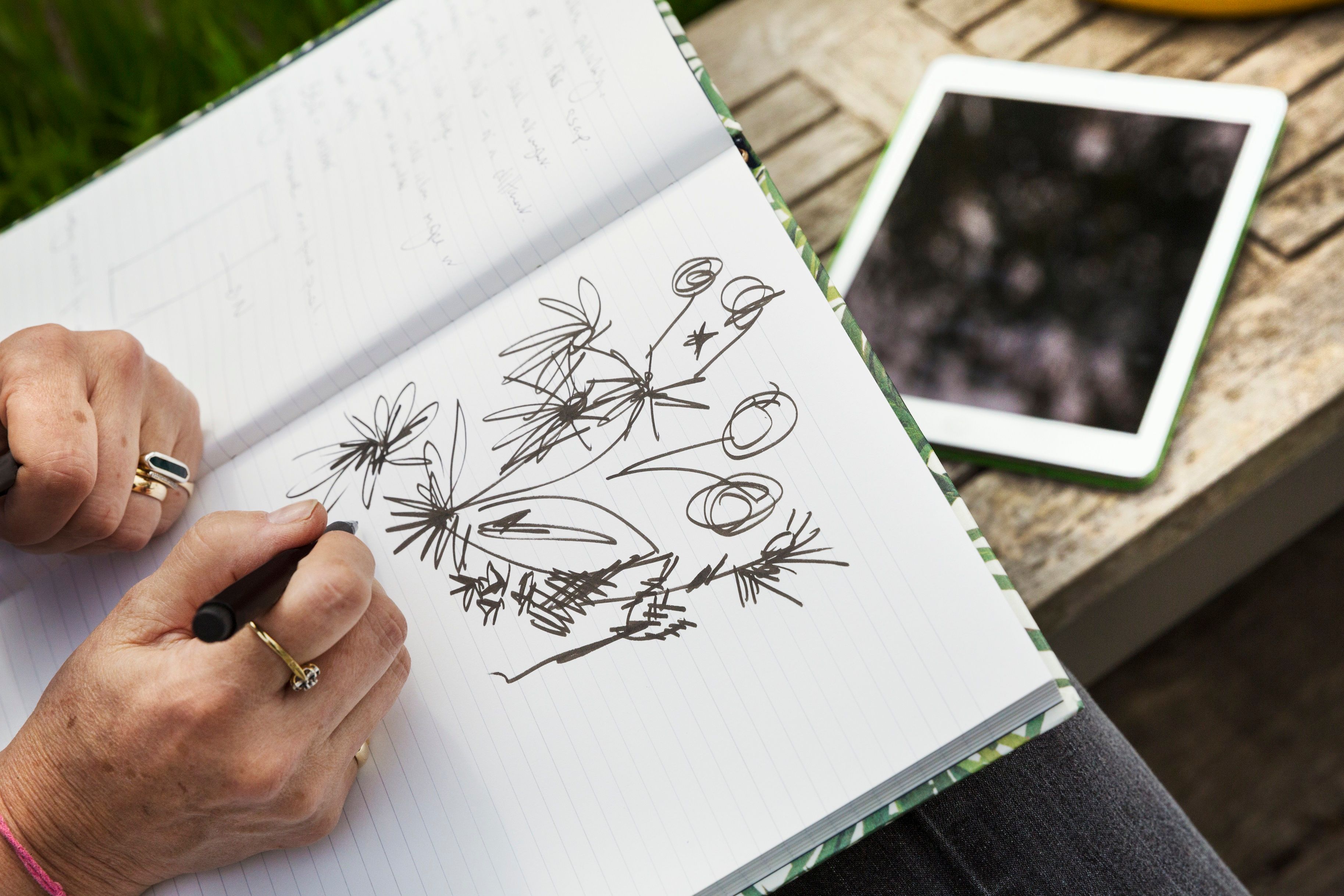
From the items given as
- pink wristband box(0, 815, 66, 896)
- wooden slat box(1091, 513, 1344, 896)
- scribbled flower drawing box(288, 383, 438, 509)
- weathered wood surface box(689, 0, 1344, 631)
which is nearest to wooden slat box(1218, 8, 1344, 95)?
weathered wood surface box(689, 0, 1344, 631)

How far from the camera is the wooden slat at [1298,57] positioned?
2.59 ft

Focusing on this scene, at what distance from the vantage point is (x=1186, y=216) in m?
0.72

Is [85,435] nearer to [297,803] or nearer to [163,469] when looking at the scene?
Answer: [163,469]

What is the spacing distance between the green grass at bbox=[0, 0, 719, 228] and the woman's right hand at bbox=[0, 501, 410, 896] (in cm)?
105

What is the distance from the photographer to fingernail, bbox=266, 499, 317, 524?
0.46 meters

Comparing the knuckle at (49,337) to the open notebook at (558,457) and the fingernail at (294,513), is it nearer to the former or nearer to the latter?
the open notebook at (558,457)

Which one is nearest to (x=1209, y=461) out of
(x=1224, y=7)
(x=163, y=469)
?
(x=1224, y=7)

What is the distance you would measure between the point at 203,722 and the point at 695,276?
0.31 meters

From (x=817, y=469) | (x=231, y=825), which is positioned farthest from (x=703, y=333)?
(x=231, y=825)

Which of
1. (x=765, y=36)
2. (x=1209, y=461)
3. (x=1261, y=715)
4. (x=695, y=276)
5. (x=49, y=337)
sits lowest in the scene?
(x=1261, y=715)

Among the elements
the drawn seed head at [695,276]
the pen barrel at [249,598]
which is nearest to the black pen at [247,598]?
the pen barrel at [249,598]

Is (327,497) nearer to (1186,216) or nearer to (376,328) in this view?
(376,328)

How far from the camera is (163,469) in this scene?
53 centimetres

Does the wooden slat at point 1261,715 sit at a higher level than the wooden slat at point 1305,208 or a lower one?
lower
